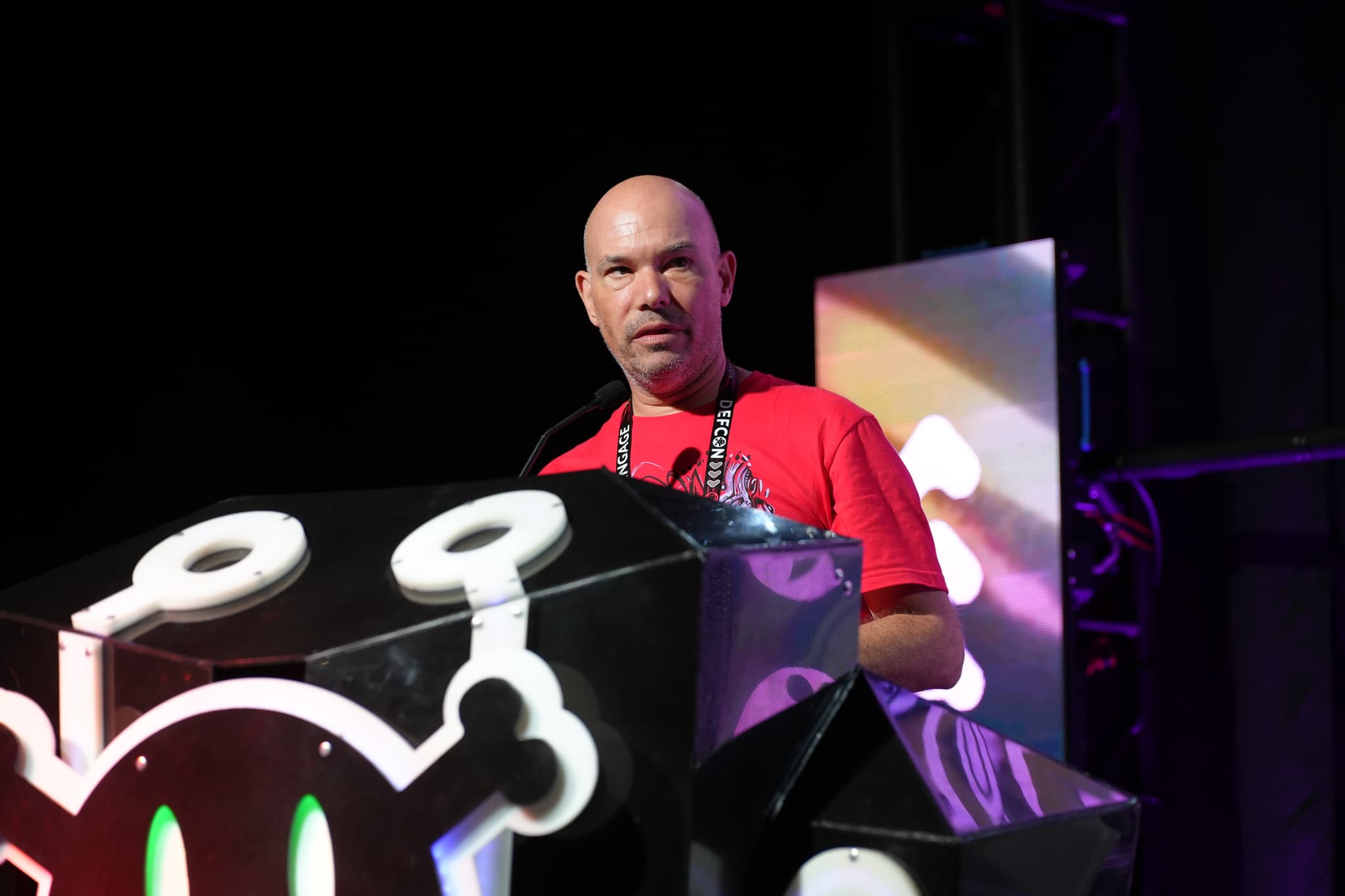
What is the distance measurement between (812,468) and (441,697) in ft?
2.70

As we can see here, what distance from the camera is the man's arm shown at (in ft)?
4.01

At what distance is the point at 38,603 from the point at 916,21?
3.06 meters

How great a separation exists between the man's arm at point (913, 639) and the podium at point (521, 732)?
0.30 meters

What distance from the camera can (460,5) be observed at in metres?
3.13

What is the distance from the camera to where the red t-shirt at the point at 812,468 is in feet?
4.72

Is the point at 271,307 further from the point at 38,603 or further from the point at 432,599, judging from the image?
the point at 432,599

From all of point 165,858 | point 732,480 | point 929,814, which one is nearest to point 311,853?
point 165,858

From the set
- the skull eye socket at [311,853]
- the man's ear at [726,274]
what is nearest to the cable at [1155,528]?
the man's ear at [726,274]

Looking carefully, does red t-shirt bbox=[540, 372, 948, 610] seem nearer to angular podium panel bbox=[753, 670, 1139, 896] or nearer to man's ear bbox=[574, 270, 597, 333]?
man's ear bbox=[574, 270, 597, 333]

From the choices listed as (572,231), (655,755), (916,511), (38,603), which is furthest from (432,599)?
(572,231)

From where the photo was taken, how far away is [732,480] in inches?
61.7

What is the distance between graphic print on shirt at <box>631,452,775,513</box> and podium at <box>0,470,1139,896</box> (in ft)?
2.09

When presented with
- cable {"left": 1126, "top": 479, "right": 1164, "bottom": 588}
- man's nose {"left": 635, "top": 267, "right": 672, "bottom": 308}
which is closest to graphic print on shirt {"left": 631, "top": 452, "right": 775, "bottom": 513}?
man's nose {"left": 635, "top": 267, "right": 672, "bottom": 308}

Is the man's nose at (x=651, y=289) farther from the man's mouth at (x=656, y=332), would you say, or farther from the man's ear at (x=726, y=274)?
the man's ear at (x=726, y=274)
